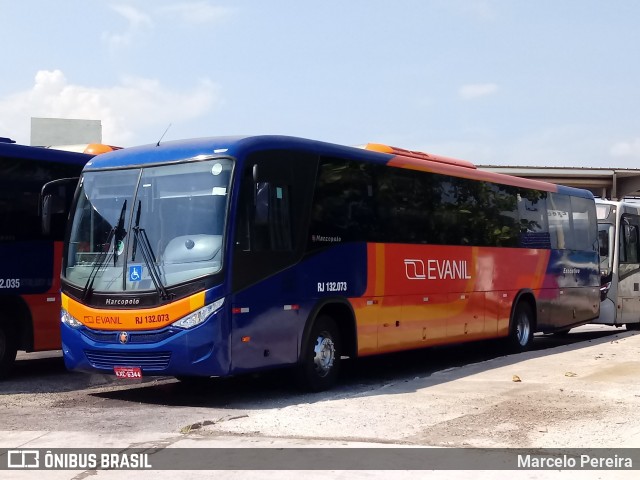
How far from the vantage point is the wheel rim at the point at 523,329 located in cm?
1850

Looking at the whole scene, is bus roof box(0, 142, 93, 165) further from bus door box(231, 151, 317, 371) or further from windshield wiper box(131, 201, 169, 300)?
bus door box(231, 151, 317, 371)

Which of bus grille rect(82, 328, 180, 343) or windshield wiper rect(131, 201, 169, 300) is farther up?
windshield wiper rect(131, 201, 169, 300)

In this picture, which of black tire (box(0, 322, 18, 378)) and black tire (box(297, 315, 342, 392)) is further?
black tire (box(0, 322, 18, 378))

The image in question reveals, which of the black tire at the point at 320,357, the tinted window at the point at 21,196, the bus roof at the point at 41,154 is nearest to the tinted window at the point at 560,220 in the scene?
the black tire at the point at 320,357

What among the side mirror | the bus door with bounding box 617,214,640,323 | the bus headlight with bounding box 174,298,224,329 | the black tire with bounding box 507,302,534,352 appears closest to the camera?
the bus headlight with bounding box 174,298,224,329

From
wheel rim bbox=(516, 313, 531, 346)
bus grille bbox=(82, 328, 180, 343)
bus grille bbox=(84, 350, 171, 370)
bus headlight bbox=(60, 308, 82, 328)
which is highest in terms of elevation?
bus headlight bbox=(60, 308, 82, 328)

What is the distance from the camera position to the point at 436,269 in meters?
15.5

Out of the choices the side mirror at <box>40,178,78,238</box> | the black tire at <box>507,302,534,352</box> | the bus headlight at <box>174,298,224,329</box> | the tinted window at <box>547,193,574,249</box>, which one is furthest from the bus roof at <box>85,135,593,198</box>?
the tinted window at <box>547,193,574,249</box>

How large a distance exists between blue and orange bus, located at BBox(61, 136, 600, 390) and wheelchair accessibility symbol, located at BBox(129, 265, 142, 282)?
0.09ft

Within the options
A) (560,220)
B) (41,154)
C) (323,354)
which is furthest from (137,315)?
(560,220)

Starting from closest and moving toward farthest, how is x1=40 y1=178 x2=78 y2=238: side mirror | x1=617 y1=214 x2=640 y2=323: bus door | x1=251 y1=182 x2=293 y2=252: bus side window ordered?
x1=251 y1=182 x2=293 y2=252: bus side window, x1=40 y1=178 x2=78 y2=238: side mirror, x1=617 y1=214 x2=640 y2=323: bus door

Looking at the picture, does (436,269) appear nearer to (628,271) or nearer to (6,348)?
→ (6,348)

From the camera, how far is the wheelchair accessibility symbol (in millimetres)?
11336

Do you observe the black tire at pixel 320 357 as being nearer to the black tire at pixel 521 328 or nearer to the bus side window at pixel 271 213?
the bus side window at pixel 271 213
